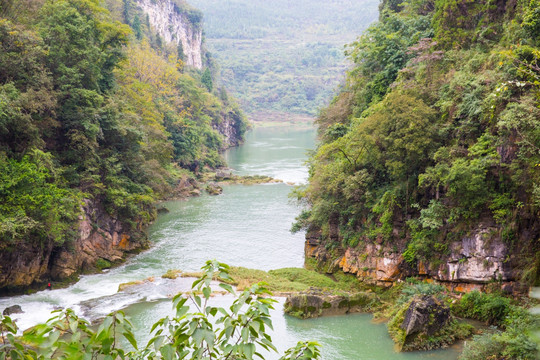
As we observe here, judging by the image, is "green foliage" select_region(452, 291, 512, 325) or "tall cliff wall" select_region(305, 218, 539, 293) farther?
"tall cliff wall" select_region(305, 218, 539, 293)

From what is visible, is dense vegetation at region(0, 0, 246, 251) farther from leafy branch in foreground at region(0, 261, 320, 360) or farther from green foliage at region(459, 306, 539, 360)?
green foliage at region(459, 306, 539, 360)

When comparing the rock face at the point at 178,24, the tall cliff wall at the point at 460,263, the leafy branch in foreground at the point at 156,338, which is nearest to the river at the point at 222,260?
the tall cliff wall at the point at 460,263

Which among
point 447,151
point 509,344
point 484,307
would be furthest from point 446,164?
point 509,344

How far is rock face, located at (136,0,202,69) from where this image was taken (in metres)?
77.2

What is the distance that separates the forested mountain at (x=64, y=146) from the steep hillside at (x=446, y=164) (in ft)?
34.3

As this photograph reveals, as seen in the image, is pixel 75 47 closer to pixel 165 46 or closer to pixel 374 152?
pixel 374 152

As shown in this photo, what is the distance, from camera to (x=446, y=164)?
48.1 feet

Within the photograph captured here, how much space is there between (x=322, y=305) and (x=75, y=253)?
38.7ft

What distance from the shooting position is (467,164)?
14062 mm

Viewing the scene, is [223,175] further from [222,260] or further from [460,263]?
[460,263]

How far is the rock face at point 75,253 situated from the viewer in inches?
677

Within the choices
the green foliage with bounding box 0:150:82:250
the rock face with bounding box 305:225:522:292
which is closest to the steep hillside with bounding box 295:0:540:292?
the rock face with bounding box 305:225:522:292

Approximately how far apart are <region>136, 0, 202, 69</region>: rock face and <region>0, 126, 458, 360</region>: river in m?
46.5

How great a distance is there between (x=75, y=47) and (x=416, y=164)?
1697 cm
